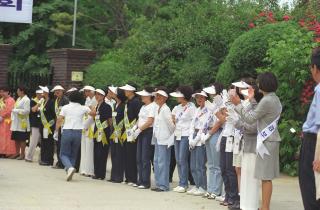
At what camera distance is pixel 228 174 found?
35.8 ft

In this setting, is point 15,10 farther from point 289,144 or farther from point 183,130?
point 289,144

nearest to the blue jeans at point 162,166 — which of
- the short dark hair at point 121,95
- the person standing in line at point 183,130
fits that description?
the person standing in line at point 183,130

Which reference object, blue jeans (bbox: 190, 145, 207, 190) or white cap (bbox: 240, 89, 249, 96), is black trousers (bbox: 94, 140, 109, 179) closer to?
blue jeans (bbox: 190, 145, 207, 190)

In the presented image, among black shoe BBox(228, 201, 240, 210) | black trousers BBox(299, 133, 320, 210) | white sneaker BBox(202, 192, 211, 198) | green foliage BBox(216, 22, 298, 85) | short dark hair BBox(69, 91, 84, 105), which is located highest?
green foliage BBox(216, 22, 298, 85)

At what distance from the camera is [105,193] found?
12.3 m

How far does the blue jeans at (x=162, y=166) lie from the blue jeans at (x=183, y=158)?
0.26 metres

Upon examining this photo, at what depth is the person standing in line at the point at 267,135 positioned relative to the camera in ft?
30.8

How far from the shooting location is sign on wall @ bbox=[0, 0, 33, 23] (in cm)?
1540

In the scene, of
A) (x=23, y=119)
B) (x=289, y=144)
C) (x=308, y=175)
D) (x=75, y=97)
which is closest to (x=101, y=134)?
(x=75, y=97)

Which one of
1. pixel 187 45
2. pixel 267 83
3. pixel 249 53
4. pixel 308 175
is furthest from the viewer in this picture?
pixel 187 45

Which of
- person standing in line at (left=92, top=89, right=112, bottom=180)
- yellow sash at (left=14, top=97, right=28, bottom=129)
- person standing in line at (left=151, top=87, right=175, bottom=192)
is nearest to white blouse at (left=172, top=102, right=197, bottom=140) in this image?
person standing in line at (left=151, top=87, right=175, bottom=192)

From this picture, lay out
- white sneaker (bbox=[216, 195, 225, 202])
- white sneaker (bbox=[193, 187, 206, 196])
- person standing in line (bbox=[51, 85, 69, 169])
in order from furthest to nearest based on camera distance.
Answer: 1. person standing in line (bbox=[51, 85, 69, 169])
2. white sneaker (bbox=[193, 187, 206, 196])
3. white sneaker (bbox=[216, 195, 225, 202])

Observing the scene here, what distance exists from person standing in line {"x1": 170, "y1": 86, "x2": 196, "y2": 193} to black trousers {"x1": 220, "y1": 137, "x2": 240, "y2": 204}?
5.12 feet

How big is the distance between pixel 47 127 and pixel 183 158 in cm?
531
